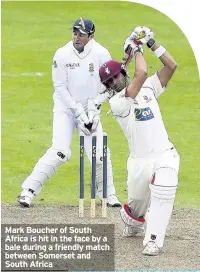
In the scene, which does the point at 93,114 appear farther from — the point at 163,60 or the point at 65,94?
the point at 163,60

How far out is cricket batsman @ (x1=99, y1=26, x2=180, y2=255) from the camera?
34.1ft

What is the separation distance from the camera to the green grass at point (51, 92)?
46.1ft

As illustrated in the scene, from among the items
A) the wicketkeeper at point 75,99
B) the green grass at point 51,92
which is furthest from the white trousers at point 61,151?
the green grass at point 51,92

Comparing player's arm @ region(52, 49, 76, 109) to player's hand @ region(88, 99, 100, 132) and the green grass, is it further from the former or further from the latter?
the green grass

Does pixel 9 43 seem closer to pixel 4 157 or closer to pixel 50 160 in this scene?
pixel 4 157

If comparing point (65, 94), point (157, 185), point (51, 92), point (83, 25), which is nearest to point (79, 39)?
point (83, 25)

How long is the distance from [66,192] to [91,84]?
1.66m

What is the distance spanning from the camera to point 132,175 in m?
10.7

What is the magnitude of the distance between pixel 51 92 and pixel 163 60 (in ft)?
30.1

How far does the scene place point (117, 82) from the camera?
10.6m

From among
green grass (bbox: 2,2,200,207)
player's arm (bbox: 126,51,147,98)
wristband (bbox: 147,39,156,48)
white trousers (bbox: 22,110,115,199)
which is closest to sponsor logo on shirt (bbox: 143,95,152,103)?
player's arm (bbox: 126,51,147,98)

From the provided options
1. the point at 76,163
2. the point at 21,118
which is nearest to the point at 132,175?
the point at 76,163

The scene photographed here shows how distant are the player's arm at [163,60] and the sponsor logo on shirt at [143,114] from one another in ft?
1.33

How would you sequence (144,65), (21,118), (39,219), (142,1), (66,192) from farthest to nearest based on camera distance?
(21,118)
(66,192)
(39,219)
(144,65)
(142,1)
